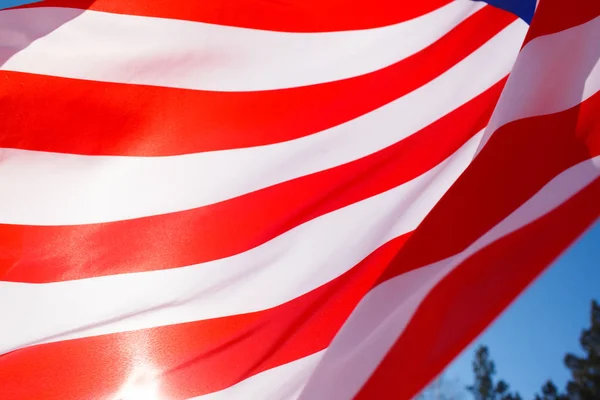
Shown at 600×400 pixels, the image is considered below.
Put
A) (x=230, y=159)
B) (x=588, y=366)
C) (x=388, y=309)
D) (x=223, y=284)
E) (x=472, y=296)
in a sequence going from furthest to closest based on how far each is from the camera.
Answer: (x=588, y=366)
(x=230, y=159)
(x=223, y=284)
(x=388, y=309)
(x=472, y=296)

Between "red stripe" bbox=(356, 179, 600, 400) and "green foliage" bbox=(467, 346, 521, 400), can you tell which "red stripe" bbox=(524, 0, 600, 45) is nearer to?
"red stripe" bbox=(356, 179, 600, 400)

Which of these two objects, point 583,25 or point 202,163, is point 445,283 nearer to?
point 583,25

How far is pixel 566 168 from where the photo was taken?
97.4 inches

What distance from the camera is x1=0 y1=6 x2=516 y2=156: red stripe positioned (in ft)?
10.9

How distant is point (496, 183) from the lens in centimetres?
250

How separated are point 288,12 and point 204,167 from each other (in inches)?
31.8

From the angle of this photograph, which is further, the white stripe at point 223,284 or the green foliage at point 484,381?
the green foliage at point 484,381

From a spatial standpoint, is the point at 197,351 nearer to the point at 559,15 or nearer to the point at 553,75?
the point at 553,75

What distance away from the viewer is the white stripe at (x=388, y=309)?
2348mm

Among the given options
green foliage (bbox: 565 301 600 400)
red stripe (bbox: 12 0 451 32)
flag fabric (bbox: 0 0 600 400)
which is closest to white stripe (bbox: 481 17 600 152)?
flag fabric (bbox: 0 0 600 400)

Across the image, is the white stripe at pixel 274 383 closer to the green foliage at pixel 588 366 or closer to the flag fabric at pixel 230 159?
the flag fabric at pixel 230 159

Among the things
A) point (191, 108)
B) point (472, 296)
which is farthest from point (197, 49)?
point (472, 296)

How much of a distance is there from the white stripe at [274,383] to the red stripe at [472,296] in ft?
2.07

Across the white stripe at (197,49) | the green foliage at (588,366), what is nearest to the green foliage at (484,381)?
the green foliage at (588,366)
